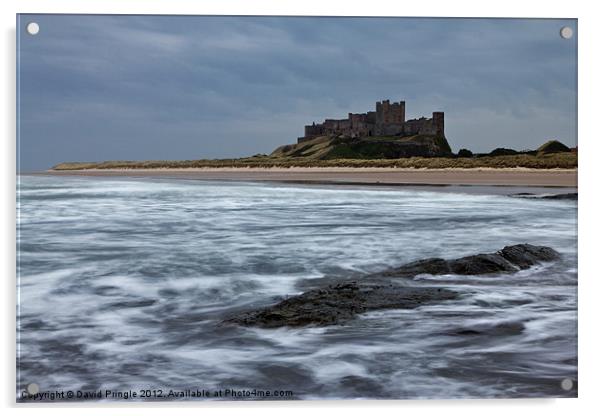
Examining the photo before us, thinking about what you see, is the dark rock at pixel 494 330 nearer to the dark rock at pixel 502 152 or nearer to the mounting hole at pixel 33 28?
the dark rock at pixel 502 152

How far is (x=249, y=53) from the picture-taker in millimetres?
4523

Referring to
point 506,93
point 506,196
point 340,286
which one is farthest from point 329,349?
point 506,196

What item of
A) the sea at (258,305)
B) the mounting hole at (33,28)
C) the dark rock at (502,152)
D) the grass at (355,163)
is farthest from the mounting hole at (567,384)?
the mounting hole at (33,28)

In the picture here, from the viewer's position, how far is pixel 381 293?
4.44 metres

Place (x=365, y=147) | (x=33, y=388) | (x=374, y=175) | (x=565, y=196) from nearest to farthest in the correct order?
(x=33, y=388)
(x=565, y=196)
(x=365, y=147)
(x=374, y=175)

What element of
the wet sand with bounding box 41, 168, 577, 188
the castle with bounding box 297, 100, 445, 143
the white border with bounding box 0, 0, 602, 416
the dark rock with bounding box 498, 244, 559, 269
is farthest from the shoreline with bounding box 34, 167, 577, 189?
the castle with bounding box 297, 100, 445, 143

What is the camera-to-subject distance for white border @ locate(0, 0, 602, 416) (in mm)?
3826

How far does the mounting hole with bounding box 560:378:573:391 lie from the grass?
1517mm

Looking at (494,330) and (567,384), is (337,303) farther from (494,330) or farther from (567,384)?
(567,384)

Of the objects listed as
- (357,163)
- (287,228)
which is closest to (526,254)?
(357,163)

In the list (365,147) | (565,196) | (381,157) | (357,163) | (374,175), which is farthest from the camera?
(374,175)

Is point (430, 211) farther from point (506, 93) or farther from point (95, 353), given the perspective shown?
point (95, 353)

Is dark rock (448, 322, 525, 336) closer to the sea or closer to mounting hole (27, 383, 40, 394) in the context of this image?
the sea

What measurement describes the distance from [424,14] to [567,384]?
2691mm
